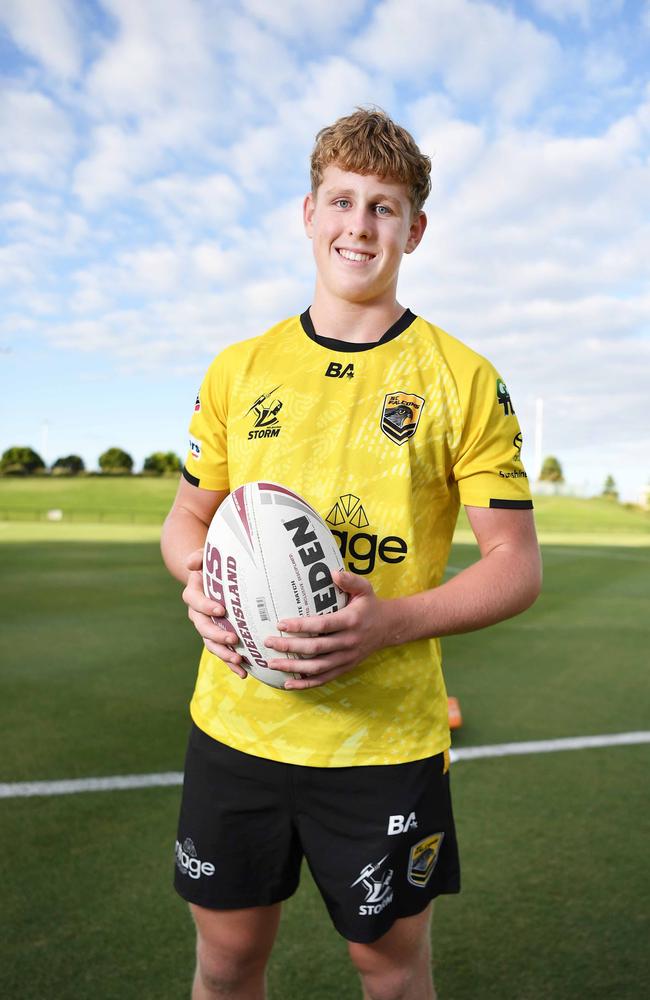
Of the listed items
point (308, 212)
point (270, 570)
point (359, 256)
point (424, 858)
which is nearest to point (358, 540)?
point (270, 570)

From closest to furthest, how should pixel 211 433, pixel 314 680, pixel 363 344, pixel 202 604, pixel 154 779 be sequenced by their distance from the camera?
pixel 314 680 < pixel 202 604 < pixel 363 344 < pixel 211 433 < pixel 154 779

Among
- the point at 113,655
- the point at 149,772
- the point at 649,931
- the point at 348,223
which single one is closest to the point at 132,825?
the point at 149,772

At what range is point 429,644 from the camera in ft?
7.30

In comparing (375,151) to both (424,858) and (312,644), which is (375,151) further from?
(424,858)

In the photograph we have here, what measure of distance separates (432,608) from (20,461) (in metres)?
81.0

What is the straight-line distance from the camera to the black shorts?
2107mm

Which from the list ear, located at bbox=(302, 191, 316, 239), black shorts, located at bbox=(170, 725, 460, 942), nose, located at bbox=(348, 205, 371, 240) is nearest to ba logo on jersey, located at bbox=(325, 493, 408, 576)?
black shorts, located at bbox=(170, 725, 460, 942)

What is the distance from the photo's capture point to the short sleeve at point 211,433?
95.6 inches

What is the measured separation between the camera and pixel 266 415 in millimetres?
2275

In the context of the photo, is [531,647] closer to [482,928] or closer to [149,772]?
[149,772]

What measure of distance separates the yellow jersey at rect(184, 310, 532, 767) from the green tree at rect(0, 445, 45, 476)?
77718 mm

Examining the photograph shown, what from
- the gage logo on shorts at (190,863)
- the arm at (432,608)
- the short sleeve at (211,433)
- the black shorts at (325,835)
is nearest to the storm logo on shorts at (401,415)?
the arm at (432,608)

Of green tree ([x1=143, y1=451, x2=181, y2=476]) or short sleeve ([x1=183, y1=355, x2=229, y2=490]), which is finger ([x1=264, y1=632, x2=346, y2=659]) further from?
green tree ([x1=143, y1=451, x2=181, y2=476])

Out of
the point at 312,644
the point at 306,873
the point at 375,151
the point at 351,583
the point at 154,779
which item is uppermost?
the point at 375,151
